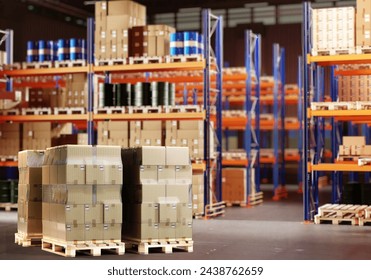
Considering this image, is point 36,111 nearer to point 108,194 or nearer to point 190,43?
point 190,43

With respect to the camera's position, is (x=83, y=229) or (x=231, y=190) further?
(x=231, y=190)

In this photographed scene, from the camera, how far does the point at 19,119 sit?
57.5 feet

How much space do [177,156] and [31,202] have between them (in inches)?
95.9

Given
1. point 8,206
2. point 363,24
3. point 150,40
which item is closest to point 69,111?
point 150,40

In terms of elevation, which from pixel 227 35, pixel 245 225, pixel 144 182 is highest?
pixel 227 35

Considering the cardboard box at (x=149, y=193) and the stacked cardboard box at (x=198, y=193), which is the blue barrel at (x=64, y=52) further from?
the cardboard box at (x=149, y=193)

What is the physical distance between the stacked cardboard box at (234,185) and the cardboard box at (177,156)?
7.85 meters

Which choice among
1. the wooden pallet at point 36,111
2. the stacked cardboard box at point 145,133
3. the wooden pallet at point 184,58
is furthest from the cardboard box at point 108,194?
the wooden pallet at point 36,111

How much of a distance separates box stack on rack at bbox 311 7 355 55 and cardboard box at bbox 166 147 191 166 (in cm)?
460

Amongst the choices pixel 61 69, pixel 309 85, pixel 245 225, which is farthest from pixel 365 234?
pixel 61 69

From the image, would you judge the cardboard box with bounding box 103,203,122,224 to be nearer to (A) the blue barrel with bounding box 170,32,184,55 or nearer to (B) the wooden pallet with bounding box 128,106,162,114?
(B) the wooden pallet with bounding box 128,106,162,114

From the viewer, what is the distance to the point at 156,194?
10297mm

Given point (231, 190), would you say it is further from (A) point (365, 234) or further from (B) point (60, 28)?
(B) point (60, 28)
